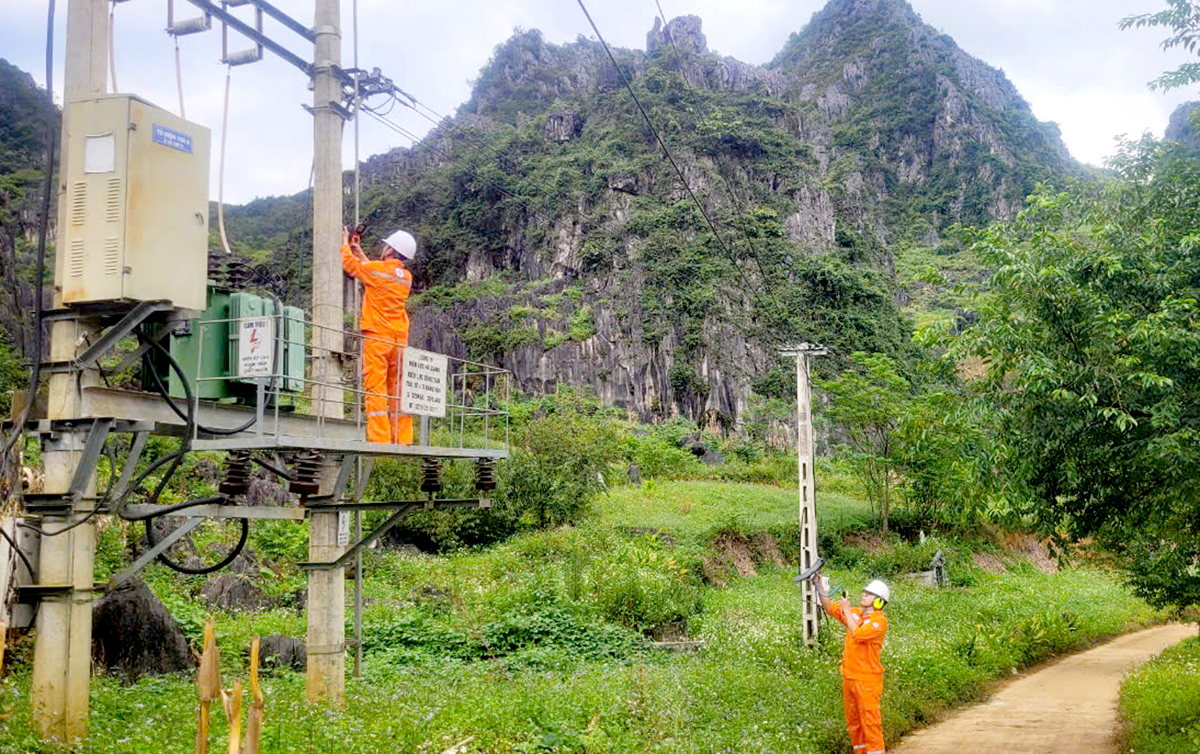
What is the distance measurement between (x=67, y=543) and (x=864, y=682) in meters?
6.99

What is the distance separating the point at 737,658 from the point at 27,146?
53.6 meters

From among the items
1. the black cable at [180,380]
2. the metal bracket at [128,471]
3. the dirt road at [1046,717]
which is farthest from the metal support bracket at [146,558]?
the dirt road at [1046,717]

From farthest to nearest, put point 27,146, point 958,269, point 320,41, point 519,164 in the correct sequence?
1. point 958,269
2. point 519,164
3. point 27,146
4. point 320,41

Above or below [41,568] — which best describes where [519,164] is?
above

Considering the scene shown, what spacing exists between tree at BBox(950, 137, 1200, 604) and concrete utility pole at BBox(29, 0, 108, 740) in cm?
725

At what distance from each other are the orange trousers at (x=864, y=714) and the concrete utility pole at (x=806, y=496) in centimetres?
363

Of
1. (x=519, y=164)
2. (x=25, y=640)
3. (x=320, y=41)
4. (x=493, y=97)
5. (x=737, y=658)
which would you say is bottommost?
(x=737, y=658)

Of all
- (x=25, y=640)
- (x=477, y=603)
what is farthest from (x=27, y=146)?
(x=25, y=640)

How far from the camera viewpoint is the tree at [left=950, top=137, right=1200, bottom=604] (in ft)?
25.7

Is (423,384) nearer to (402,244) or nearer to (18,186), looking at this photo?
(402,244)

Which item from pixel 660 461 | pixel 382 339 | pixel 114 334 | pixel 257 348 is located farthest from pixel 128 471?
pixel 660 461

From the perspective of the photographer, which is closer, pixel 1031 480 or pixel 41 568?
pixel 41 568

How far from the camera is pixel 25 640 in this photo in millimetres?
9469

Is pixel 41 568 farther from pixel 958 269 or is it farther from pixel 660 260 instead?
pixel 958 269
